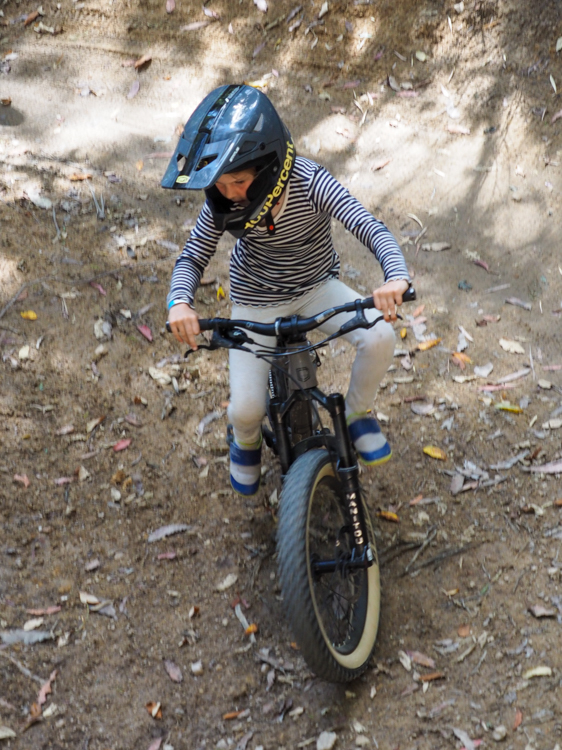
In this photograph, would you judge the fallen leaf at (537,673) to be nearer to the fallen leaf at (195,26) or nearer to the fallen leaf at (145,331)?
the fallen leaf at (145,331)

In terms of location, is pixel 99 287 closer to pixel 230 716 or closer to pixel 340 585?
pixel 340 585

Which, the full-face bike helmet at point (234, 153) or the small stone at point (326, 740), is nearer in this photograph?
the full-face bike helmet at point (234, 153)

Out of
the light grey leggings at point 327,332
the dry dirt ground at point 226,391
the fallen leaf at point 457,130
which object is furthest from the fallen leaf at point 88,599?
the fallen leaf at point 457,130

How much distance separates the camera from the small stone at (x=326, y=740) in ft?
9.93

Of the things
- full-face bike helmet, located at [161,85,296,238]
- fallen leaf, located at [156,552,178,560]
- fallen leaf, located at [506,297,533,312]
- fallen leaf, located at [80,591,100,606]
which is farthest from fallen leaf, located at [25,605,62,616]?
fallen leaf, located at [506,297,533,312]

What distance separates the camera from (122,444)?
4.50 m

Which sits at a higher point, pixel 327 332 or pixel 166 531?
pixel 327 332

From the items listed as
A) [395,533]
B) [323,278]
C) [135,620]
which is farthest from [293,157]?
[135,620]

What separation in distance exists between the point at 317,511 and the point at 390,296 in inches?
52.4

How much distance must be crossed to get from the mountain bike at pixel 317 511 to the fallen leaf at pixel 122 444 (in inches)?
48.3

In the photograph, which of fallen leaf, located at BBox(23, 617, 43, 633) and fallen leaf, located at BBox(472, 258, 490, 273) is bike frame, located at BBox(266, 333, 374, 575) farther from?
fallen leaf, located at BBox(472, 258, 490, 273)

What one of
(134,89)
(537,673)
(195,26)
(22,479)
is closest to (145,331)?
(22,479)

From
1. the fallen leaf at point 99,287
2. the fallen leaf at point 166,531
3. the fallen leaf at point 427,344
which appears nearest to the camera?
the fallen leaf at point 166,531

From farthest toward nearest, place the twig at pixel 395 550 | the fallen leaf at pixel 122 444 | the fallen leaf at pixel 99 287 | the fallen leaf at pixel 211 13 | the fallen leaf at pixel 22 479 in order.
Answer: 1. the fallen leaf at pixel 211 13
2. the fallen leaf at pixel 99 287
3. the fallen leaf at pixel 122 444
4. the fallen leaf at pixel 22 479
5. the twig at pixel 395 550
